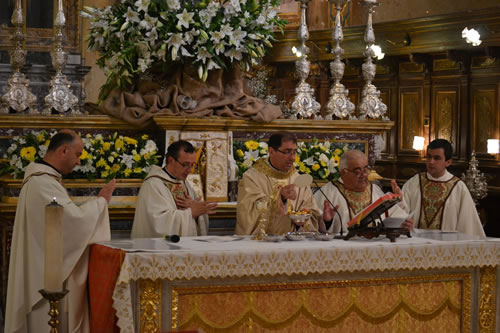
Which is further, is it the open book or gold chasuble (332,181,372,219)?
gold chasuble (332,181,372,219)

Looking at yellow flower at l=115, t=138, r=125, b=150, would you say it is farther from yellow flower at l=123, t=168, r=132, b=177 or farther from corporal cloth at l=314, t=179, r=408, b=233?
corporal cloth at l=314, t=179, r=408, b=233

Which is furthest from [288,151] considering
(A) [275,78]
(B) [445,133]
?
(A) [275,78]

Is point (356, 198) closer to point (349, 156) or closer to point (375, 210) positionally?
point (349, 156)

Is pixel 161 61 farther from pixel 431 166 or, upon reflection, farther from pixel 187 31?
pixel 431 166

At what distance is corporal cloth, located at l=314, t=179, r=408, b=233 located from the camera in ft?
26.4

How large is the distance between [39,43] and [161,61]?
545 cm

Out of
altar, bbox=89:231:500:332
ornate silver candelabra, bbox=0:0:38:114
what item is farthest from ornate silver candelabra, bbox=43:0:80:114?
altar, bbox=89:231:500:332

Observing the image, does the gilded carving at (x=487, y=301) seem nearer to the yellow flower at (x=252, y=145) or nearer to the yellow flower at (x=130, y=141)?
the yellow flower at (x=252, y=145)

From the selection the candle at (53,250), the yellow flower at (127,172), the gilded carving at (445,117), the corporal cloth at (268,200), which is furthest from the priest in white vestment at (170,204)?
the gilded carving at (445,117)

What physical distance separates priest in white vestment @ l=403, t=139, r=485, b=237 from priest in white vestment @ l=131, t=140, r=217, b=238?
2.06 metres

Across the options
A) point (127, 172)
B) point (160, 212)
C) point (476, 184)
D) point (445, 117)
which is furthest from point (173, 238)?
point (445, 117)

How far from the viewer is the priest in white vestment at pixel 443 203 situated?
8.62 m

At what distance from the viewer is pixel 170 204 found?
7.68 metres

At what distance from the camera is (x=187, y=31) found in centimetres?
890
